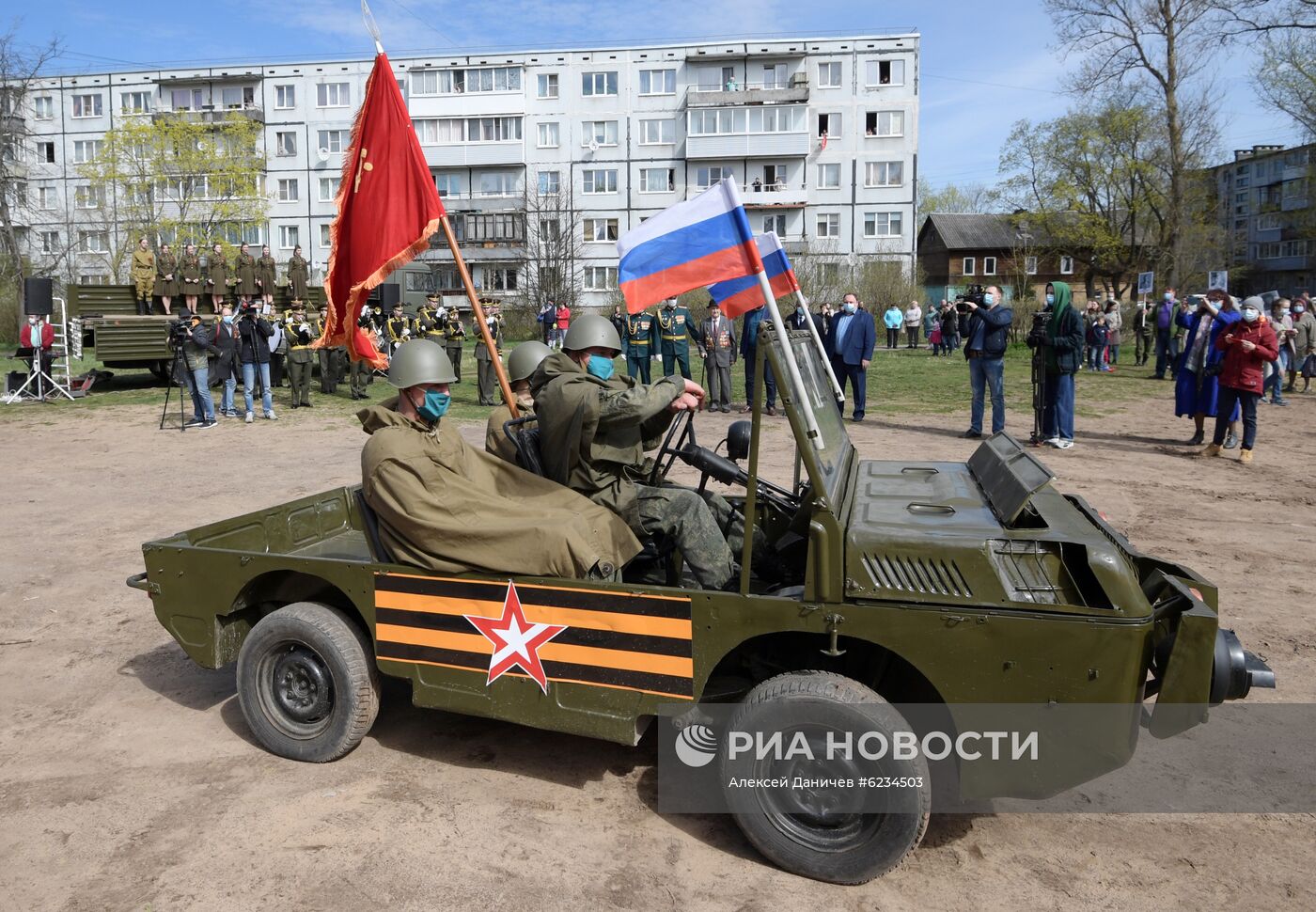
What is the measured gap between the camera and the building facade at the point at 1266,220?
245 feet

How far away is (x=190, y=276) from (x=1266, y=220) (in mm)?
85213

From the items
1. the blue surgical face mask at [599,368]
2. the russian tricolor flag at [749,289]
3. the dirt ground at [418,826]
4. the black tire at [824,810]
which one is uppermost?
the russian tricolor flag at [749,289]

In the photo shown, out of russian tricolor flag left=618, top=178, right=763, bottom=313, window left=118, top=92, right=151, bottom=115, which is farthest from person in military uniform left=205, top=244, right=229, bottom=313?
window left=118, top=92, right=151, bottom=115

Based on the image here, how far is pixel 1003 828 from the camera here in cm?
396

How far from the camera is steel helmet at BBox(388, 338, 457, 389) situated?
15.0 feet

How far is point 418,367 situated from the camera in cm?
458

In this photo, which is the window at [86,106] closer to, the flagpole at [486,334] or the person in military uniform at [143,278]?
the person in military uniform at [143,278]

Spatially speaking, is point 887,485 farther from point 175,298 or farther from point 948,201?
point 948,201

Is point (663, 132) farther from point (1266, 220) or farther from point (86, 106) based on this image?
point (1266, 220)

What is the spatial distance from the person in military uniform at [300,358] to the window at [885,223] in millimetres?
42219

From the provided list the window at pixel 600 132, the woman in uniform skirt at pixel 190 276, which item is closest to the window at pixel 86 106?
the window at pixel 600 132

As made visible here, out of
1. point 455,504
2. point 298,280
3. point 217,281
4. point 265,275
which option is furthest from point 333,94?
point 455,504

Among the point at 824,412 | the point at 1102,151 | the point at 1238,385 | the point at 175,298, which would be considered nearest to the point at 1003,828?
the point at 824,412

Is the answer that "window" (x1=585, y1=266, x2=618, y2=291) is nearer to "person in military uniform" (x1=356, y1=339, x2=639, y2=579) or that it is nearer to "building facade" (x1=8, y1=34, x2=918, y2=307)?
"building facade" (x1=8, y1=34, x2=918, y2=307)
